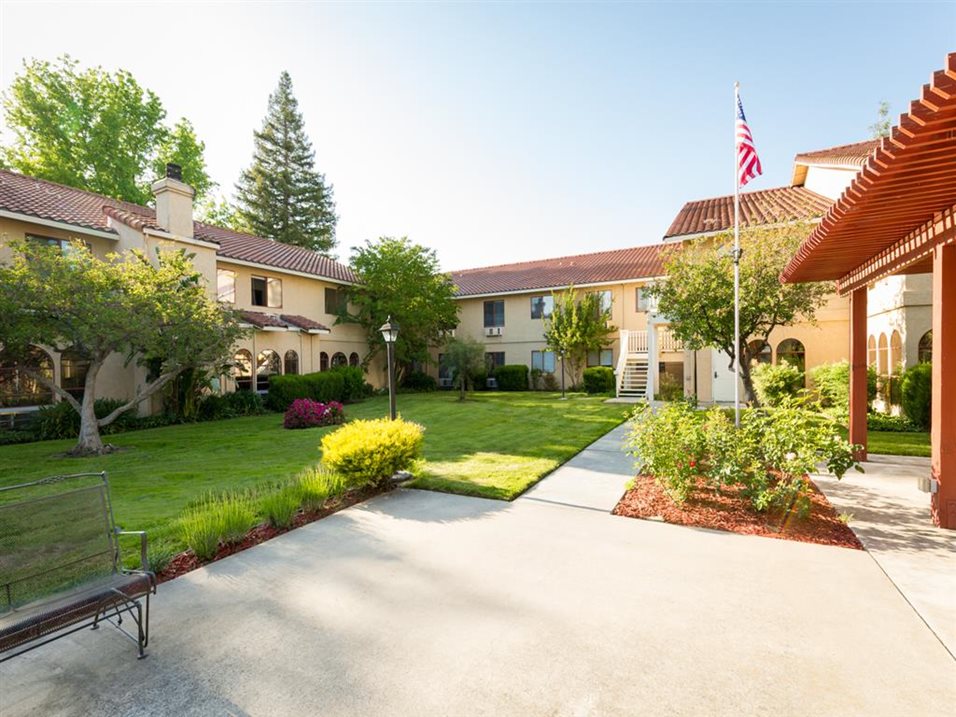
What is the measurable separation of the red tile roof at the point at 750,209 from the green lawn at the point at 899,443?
7.44 meters

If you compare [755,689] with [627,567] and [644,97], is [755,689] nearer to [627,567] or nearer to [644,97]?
[627,567]

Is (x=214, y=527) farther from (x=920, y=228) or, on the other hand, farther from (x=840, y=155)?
(x=840, y=155)

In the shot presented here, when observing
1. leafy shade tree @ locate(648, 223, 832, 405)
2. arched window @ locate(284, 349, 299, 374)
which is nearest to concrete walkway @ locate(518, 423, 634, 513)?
leafy shade tree @ locate(648, 223, 832, 405)

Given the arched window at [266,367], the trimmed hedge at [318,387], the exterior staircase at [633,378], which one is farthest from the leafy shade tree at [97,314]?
the exterior staircase at [633,378]

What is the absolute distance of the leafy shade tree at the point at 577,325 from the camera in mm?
23062

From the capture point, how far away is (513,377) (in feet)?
86.9

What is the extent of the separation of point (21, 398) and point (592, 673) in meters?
18.3

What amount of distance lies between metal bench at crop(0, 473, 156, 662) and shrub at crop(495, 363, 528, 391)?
23.4 metres

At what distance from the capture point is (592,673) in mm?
2850

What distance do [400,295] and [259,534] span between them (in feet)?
62.7

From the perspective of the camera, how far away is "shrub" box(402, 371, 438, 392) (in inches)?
1065

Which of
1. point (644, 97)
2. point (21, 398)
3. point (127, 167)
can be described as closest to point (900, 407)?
point (644, 97)

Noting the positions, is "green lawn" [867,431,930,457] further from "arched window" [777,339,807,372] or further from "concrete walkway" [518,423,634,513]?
"arched window" [777,339,807,372]

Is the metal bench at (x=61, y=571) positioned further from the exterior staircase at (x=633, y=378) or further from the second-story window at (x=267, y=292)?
the exterior staircase at (x=633, y=378)
